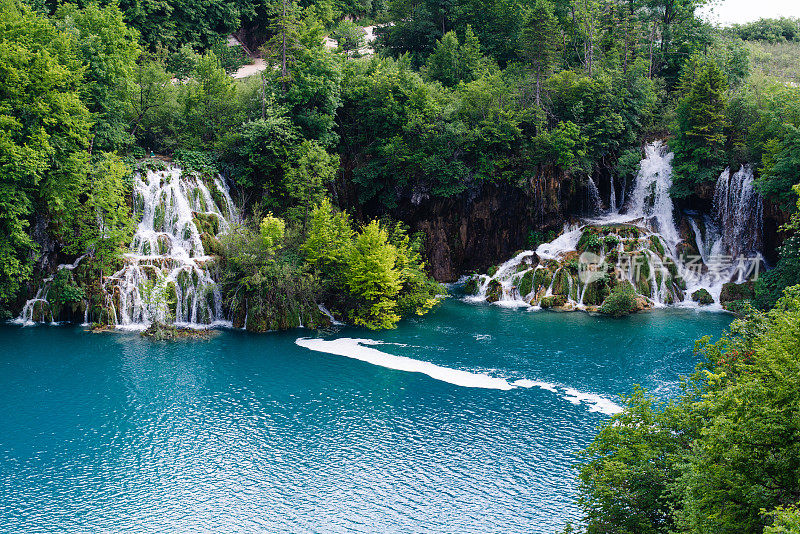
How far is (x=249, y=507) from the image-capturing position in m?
20.8

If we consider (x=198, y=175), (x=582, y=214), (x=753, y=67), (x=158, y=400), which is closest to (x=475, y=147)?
(x=582, y=214)

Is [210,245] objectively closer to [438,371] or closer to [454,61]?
[438,371]

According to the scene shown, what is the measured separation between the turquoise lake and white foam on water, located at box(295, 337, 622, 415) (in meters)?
0.15

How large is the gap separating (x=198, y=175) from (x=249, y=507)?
2790 centimetres

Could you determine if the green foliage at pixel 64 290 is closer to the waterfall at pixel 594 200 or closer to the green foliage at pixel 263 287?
the green foliage at pixel 263 287

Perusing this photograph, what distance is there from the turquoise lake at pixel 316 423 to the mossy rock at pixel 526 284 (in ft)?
16.0

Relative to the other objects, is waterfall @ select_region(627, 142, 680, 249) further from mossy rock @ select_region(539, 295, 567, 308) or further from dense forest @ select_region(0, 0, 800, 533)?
mossy rock @ select_region(539, 295, 567, 308)

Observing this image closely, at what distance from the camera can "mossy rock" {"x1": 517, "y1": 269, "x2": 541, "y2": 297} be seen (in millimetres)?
44938

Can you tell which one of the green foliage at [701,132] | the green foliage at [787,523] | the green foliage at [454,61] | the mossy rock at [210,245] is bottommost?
the green foliage at [787,523]

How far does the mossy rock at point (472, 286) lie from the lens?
46781 millimetres

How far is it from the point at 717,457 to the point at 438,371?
20004 millimetres

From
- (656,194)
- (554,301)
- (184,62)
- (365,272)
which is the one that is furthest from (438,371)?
(184,62)

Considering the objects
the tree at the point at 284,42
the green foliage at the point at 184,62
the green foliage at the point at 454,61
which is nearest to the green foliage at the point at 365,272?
the tree at the point at 284,42

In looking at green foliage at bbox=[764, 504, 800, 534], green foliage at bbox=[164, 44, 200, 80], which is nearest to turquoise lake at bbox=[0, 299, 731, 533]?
green foliage at bbox=[764, 504, 800, 534]
